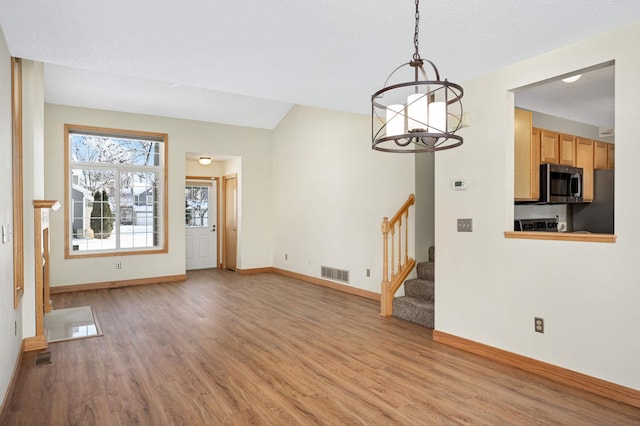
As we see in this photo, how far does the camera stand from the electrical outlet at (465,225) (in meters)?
3.74

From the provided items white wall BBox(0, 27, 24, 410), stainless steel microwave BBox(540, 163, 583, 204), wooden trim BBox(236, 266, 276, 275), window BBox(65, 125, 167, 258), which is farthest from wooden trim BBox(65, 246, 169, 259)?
stainless steel microwave BBox(540, 163, 583, 204)

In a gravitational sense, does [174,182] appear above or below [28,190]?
above

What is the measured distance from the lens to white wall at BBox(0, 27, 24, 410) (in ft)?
8.75

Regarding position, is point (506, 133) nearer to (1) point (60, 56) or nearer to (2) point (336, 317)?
(2) point (336, 317)

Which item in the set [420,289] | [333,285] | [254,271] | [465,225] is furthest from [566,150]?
[254,271]

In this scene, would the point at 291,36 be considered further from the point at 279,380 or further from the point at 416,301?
the point at 416,301

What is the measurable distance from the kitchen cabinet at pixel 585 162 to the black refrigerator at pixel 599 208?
0.32 feet

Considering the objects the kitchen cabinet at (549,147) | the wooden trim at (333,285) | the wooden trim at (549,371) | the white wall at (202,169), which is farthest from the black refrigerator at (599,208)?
the white wall at (202,169)

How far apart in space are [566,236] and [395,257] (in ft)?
8.47

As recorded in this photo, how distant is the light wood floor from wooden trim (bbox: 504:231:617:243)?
43.0 inches

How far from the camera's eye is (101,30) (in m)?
2.85

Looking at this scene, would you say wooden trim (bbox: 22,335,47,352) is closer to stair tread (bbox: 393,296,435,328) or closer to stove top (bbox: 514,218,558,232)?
stair tread (bbox: 393,296,435,328)

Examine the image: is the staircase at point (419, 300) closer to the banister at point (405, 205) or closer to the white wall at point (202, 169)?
the banister at point (405, 205)

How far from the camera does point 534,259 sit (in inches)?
128
